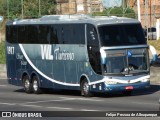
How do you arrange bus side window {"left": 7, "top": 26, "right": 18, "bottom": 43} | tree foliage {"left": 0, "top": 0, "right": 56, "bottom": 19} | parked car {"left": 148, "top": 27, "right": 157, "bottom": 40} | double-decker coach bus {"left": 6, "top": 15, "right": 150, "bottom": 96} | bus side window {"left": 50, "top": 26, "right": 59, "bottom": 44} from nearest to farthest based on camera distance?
double-decker coach bus {"left": 6, "top": 15, "right": 150, "bottom": 96} → bus side window {"left": 50, "top": 26, "right": 59, "bottom": 44} → bus side window {"left": 7, "top": 26, "right": 18, "bottom": 43} → parked car {"left": 148, "top": 27, "right": 157, "bottom": 40} → tree foliage {"left": 0, "top": 0, "right": 56, "bottom": 19}

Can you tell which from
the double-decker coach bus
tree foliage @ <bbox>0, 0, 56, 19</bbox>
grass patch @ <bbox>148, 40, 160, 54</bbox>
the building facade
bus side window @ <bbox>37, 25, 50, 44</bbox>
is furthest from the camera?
the building facade

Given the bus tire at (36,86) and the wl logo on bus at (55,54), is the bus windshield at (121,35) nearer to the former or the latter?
the wl logo on bus at (55,54)

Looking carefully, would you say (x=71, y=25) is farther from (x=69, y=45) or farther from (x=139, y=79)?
(x=139, y=79)

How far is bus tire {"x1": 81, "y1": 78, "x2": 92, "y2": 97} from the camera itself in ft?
108

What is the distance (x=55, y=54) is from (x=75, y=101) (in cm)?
494

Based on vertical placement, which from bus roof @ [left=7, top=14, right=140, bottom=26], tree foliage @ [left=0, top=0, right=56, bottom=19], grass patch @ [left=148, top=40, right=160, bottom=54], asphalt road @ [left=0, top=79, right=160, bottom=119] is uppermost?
tree foliage @ [left=0, top=0, right=56, bottom=19]

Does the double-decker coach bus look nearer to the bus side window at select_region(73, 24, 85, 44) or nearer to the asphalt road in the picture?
the bus side window at select_region(73, 24, 85, 44)

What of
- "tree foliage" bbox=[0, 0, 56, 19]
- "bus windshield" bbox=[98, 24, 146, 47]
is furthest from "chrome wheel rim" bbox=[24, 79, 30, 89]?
"tree foliage" bbox=[0, 0, 56, 19]

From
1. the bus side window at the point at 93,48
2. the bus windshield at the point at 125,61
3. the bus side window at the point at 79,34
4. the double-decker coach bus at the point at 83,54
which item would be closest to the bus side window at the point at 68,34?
the double-decker coach bus at the point at 83,54

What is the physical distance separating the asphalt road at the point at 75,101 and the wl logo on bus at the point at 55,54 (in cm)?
173

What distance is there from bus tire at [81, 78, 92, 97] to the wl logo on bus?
1.27 m

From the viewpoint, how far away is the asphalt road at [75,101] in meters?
26.8

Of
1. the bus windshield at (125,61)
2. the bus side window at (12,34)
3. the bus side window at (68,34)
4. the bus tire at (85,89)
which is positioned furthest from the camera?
the bus side window at (12,34)

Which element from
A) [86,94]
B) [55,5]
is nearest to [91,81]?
[86,94]
